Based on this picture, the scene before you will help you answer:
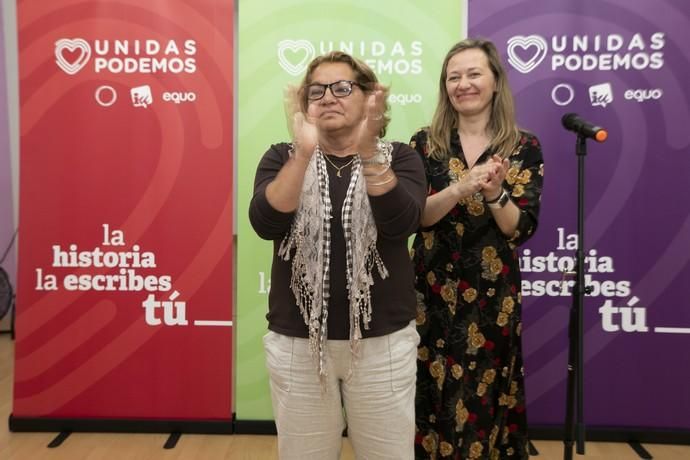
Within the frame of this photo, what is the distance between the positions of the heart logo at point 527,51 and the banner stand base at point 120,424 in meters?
2.16

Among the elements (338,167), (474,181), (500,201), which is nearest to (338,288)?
(338,167)

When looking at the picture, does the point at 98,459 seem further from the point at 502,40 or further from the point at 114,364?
the point at 502,40

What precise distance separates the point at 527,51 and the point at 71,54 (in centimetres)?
209

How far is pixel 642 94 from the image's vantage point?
9.16 ft

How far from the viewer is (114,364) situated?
9.80 ft

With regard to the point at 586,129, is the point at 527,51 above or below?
above

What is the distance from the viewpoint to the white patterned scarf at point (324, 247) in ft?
4.94

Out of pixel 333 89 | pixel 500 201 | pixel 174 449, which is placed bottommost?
pixel 174 449

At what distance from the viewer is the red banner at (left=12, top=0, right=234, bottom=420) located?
2861 mm

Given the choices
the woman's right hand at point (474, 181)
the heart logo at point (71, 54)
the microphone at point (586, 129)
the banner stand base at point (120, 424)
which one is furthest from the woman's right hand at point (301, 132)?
the banner stand base at point (120, 424)

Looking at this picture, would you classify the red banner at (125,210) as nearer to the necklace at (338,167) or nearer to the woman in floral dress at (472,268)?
the woman in floral dress at (472,268)

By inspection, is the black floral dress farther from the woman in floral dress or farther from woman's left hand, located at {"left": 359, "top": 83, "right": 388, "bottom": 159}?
woman's left hand, located at {"left": 359, "top": 83, "right": 388, "bottom": 159}

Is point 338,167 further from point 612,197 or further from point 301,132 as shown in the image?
point 612,197

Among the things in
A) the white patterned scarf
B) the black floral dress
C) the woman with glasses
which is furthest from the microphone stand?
the white patterned scarf
